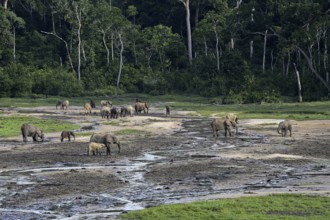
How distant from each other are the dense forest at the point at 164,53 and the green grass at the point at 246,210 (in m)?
45.5

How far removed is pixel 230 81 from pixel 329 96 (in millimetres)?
15580

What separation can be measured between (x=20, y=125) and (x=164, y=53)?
142ft

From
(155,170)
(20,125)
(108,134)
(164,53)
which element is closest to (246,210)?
(155,170)

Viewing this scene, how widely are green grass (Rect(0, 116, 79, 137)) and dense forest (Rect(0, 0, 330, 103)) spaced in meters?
23.3

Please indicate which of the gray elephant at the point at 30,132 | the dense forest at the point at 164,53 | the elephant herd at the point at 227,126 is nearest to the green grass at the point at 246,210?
the elephant herd at the point at 227,126

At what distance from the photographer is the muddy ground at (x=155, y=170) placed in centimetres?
2059

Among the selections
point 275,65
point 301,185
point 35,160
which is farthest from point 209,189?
point 275,65

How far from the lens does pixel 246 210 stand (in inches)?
717

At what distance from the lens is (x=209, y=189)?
73.3 ft

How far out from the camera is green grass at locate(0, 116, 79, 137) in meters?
42.4

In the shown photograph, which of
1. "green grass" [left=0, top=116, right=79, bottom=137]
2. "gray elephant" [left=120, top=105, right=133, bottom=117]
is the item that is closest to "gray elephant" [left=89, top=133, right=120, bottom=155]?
"green grass" [left=0, top=116, right=79, bottom=137]

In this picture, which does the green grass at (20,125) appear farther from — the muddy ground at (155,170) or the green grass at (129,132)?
the green grass at (129,132)

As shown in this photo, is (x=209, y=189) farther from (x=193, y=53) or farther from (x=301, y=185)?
(x=193, y=53)

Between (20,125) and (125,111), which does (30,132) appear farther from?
(125,111)
